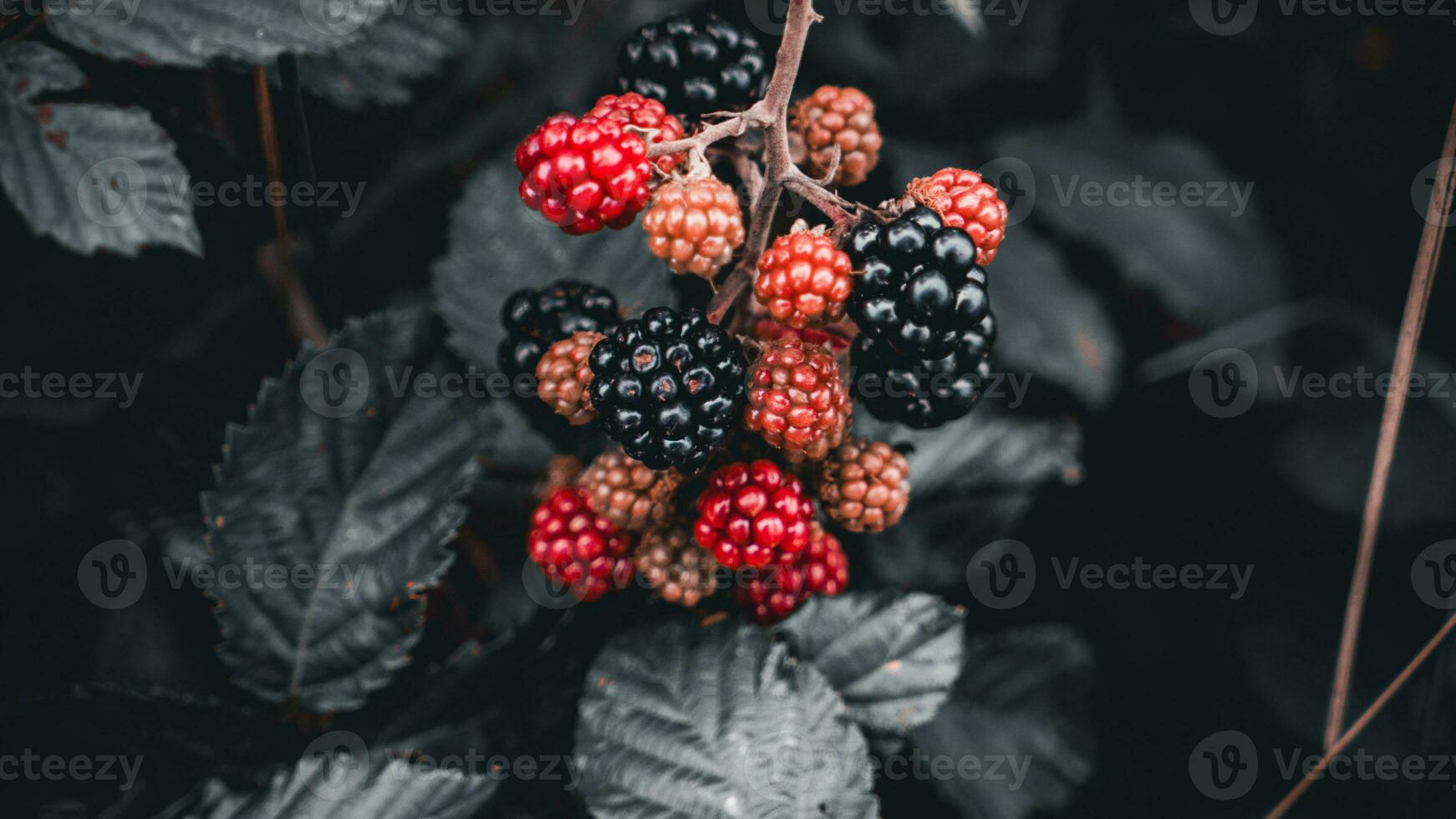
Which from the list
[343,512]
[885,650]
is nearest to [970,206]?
[885,650]

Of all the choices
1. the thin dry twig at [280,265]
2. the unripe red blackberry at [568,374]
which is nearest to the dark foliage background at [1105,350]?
the thin dry twig at [280,265]

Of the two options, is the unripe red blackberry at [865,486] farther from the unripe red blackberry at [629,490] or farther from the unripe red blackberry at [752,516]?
the unripe red blackberry at [629,490]

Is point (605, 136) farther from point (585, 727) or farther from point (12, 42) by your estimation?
point (12, 42)

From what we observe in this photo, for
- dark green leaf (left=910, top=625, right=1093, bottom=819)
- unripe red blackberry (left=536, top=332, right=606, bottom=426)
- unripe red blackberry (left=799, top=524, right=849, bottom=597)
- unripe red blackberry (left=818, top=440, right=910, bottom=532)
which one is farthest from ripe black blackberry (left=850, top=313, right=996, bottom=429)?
dark green leaf (left=910, top=625, right=1093, bottom=819)

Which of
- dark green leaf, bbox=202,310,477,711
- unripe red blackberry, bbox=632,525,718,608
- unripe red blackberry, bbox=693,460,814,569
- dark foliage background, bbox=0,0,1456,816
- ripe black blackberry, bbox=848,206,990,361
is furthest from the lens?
dark foliage background, bbox=0,0,1456,816

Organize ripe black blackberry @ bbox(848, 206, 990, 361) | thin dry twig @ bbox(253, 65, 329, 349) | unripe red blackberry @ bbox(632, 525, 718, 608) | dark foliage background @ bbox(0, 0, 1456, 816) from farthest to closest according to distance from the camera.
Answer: dark foliage background @ bbox(0, 0, 1456, 816), thin dry twig @ bbox(253, 65, 329, 349), unripe red blackberry @ bbox(632, 525, 718, 608), ripe black blackberry @ bbox(848, 206, 990, 361)

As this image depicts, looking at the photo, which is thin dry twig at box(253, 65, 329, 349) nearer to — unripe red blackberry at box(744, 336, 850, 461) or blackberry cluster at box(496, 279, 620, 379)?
blackberry cluster at box(496, 279, 620, 379)

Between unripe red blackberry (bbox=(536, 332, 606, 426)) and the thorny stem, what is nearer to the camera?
the thorny stem

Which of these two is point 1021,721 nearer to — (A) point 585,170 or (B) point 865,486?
(B) point 865,486
